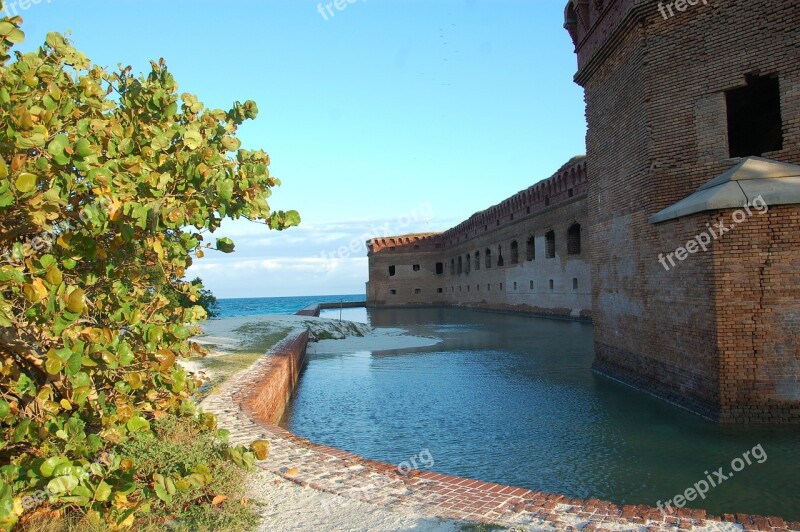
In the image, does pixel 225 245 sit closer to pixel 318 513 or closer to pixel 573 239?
pixel 318 513

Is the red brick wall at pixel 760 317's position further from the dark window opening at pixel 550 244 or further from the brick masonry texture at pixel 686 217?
the dark window opening at pixel 550 244

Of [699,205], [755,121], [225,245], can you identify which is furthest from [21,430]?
[755,121]

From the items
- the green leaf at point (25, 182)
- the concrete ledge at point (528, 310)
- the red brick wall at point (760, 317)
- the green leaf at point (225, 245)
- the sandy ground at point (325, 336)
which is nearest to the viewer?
the green leaf at point (25, 182)

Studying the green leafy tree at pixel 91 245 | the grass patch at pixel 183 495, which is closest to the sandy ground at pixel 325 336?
the grass patch at pixel 183 495

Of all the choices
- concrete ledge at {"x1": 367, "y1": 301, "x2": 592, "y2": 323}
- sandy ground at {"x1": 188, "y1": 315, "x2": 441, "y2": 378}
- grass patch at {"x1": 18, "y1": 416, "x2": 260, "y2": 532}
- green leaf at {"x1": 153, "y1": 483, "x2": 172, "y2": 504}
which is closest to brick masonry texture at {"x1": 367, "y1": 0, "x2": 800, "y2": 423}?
grass patch at {"x1": 18, "y1": 416, "x2": 260, "y2": 532}

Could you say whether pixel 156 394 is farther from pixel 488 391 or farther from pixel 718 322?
pixel 488 391

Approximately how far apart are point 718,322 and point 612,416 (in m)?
1.80

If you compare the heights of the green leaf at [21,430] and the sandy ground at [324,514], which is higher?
the green leaf at [21,430]

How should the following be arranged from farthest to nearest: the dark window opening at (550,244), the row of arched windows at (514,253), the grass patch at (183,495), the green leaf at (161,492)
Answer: the dark window opening at (550,244) → the row of arched windows at (514,253) → the grass patch at (183,495) → the green leaf at (161,492)

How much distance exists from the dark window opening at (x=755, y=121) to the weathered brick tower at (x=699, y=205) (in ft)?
0.21

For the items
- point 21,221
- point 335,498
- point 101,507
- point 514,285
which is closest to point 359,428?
point 335,498

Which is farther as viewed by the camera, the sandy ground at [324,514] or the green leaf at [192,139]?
the sandy ground at [324,514]

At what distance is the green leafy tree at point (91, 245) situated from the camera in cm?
269

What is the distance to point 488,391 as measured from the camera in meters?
9.62
